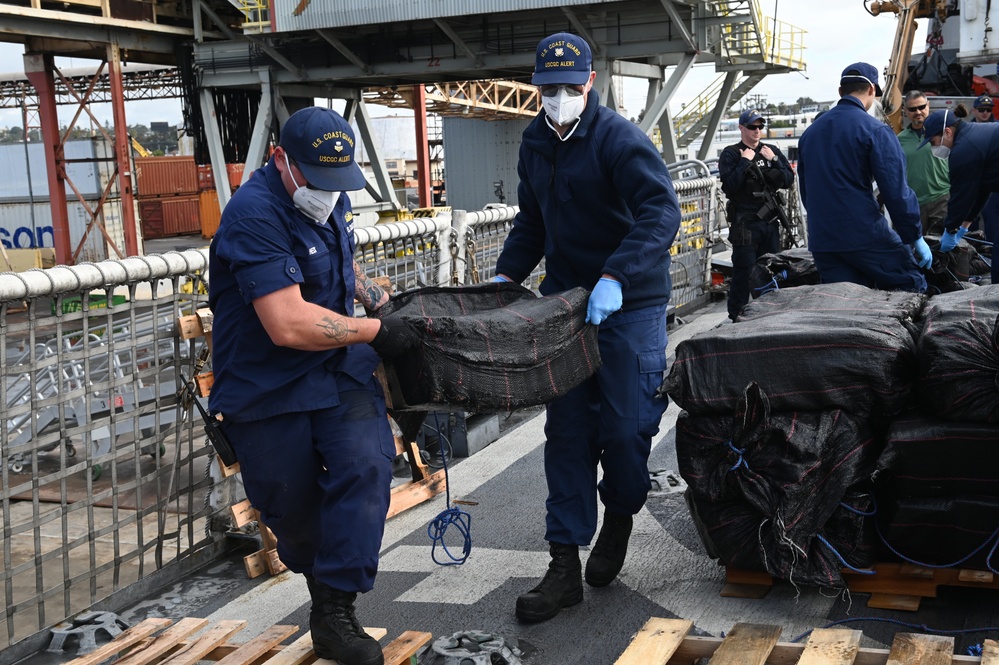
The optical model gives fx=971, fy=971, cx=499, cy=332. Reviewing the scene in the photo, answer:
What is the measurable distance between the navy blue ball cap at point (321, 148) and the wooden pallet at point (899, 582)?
82.4 inches

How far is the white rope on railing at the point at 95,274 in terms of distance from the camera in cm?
356

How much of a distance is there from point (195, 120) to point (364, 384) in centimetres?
2524

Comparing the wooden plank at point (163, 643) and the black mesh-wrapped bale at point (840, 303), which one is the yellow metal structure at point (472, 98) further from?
the wooden plank at point (163, 643)

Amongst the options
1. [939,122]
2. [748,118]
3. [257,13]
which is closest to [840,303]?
[939,122]

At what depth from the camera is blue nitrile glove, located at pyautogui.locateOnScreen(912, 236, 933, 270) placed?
542 centimetres

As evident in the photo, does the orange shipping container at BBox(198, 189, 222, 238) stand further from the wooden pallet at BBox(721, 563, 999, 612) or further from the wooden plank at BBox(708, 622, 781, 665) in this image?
the wooden plank at BBox(708, 622, 781, 665)

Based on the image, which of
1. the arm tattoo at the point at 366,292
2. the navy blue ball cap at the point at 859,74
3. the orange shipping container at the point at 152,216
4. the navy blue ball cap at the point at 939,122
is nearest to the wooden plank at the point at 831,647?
the arm tattoo at the point at 366,292

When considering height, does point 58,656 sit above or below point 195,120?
below

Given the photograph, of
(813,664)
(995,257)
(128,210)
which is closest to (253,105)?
(128,210)

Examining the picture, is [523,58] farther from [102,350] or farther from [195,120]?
[102,350]

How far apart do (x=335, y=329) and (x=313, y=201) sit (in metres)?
0.43

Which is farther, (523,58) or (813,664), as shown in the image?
(523,58)

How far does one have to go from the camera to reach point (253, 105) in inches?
1083

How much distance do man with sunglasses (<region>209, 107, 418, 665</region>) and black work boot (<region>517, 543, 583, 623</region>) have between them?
2.34 ft
